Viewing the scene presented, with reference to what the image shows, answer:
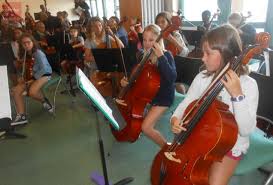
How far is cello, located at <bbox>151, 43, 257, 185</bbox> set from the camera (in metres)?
1.42

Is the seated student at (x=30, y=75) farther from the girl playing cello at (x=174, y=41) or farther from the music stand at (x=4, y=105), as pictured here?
the girl playing cello at (x=174, y=41)

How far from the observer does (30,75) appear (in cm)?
390

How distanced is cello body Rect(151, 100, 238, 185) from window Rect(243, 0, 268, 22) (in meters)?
3.36

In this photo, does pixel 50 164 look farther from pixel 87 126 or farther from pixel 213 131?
pixel 213 131

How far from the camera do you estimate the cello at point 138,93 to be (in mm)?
2449

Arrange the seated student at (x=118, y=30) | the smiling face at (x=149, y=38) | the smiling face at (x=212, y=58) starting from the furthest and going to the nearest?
1. the seated student at (x=118, y=30)
2. the smiling face at (x=149, y=38)
3. the smiling face at (x=212, y=58)

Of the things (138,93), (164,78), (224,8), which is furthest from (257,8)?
(138,93)

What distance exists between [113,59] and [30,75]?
1439mm

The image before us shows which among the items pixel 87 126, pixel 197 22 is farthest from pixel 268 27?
pixel 87 126

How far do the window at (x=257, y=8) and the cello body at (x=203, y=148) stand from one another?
3.36 metres

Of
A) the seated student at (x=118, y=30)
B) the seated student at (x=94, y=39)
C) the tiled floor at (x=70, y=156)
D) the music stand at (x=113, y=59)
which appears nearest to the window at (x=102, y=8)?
the seated student at (x=118, y=30)

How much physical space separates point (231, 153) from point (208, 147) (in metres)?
0.22

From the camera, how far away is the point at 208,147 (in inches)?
57.6

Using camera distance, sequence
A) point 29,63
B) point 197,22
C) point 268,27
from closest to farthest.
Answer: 1. point 29,63
2. point 268,27
3. point 197,22
